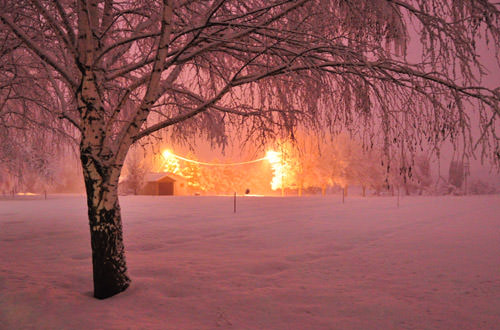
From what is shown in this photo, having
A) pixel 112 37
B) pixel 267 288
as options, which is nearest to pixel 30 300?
pixel 267 288

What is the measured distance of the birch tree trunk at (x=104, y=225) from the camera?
455 cm

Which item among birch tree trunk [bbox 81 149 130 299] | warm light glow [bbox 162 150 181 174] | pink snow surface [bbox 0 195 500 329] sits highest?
warm light glow [bbox 162 150 181 174]

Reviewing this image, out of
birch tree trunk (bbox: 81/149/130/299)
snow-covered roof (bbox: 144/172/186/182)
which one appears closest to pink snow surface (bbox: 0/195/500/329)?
birch tree trunk (bbox: 81/149/130/299)

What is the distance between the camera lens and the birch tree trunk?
4.55 metres

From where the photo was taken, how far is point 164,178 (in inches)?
1892

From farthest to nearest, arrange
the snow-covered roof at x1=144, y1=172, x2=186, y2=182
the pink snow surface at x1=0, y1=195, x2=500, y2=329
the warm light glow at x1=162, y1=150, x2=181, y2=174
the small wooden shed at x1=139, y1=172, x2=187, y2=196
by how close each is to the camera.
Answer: the warm light glow at x1=162, y1=150, x2=181, y2=174
the small wooden shed at x1=139, y1=172, x2=187, y2=196
the snow-covered roof at x1=144, y1=172, x2=186, y2=182
the pink snow surface at x1=0, y1=195, x2=500, y2=329

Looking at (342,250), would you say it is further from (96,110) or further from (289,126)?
(96,110)

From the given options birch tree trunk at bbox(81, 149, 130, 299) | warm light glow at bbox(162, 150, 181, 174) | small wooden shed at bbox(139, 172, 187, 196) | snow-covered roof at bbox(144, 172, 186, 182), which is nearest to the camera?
birch tree trunk at bbox(81, 149, 130, 299)

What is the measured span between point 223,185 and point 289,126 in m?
59.6

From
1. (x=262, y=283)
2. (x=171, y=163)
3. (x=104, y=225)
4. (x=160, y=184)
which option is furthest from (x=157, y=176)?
(x=104, y=225)

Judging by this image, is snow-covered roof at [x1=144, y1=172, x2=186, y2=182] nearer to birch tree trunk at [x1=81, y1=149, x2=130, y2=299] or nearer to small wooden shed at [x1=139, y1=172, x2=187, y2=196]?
small wooden shed at [x1=139, y1=172, x2=187, y2=196]

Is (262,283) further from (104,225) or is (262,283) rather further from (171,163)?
(171,163)

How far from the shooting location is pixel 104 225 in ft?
15.1

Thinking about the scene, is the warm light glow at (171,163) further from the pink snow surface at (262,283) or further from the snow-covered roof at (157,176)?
the pink snow surface at (262,283)
